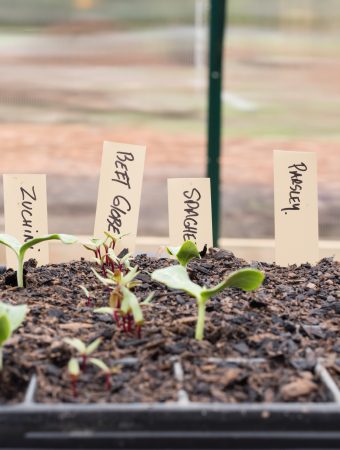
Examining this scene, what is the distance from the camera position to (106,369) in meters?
0.74

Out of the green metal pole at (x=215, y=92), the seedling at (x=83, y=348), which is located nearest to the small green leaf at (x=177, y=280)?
the seedling at (x=83, y=348)

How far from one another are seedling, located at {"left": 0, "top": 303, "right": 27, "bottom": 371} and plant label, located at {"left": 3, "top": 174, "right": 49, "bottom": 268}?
548mm

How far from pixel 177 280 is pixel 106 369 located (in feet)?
0.61

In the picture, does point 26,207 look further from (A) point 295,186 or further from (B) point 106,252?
(A) point 295,186

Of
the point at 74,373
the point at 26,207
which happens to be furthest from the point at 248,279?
the point at 26,207

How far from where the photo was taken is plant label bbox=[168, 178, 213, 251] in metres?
1.34

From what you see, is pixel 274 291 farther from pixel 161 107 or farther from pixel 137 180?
pixel 161 107

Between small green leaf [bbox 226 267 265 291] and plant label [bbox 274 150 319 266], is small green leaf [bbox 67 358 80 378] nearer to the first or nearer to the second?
small green leaf [bbox 226 267 265 291]

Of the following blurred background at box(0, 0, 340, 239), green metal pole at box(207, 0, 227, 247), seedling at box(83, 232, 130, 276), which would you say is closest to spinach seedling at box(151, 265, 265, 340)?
seedling at box(83, 232, 130, 276)

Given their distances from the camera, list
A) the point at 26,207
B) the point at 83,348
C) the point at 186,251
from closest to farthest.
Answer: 1. the point at 83,348
2. the point at 186,251
3. the point at 26,207

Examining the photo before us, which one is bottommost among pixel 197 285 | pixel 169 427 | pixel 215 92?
pixel 169 427

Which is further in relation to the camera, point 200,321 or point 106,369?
point 200,321

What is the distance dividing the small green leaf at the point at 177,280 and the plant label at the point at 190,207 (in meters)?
0.41

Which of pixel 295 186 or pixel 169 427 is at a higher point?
pixel 295 186
